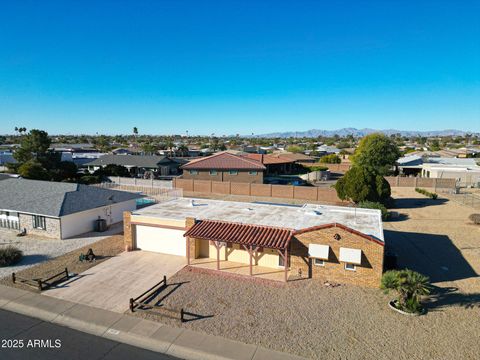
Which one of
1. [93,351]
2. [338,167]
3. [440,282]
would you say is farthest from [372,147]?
[93,351]

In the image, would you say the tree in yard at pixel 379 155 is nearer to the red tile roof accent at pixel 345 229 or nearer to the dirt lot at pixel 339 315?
the dirt lot at pixel 339 315

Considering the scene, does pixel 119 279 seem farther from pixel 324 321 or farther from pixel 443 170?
pixel 443 170

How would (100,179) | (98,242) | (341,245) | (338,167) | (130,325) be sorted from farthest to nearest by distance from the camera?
(338,167) → (100,179) → (98,242) → (341,245) → (130,325)

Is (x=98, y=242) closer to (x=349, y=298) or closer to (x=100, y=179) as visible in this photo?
(x=349, y=298)

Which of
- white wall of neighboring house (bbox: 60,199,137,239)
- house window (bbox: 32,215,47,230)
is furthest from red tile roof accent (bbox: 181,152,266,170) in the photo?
house window (bbox: 32,215,47,230)

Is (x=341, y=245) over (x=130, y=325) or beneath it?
A: over
